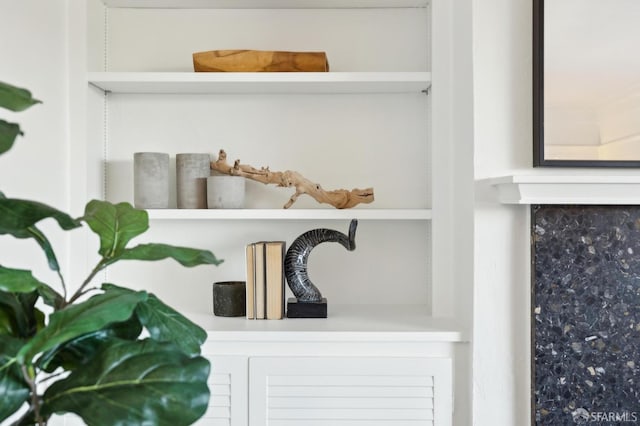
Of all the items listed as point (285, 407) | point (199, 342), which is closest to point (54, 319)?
point (199, 342)

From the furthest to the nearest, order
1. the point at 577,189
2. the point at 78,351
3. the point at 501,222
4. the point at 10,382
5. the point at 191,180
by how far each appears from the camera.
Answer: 1. the point at 191,180
2. the point at 501,222
3. the point at 577,189
4. the point at 78,351
5. the point at 10,382

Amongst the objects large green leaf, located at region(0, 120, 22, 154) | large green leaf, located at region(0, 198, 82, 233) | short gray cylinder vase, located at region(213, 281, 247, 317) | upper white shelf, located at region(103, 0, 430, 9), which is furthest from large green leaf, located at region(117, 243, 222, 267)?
upper white shelf, located at region(103, 0, 430, 9)

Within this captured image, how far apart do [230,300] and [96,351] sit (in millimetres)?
1130

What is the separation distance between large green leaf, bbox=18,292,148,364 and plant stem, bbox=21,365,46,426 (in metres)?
0.03

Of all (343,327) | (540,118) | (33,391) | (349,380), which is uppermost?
(540,118)

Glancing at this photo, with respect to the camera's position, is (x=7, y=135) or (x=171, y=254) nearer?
(x=7, y=135)

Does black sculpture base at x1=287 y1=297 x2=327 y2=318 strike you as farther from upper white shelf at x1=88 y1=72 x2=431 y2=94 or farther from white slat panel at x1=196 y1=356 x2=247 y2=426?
upper white shelf at x1=88 y1=72 x2=431 y2=94

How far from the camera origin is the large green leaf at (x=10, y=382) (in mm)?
766

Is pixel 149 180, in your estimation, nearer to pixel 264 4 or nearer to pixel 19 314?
pixel 264 4

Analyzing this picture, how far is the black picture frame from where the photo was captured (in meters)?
1.73

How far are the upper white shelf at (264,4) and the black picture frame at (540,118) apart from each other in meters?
0.53

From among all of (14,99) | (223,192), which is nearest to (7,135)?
(14,99)

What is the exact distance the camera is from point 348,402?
178 centimetres

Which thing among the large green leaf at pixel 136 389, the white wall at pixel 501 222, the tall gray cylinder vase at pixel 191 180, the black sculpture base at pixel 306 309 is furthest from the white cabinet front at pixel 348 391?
the large green leaf at pixel 136 389
